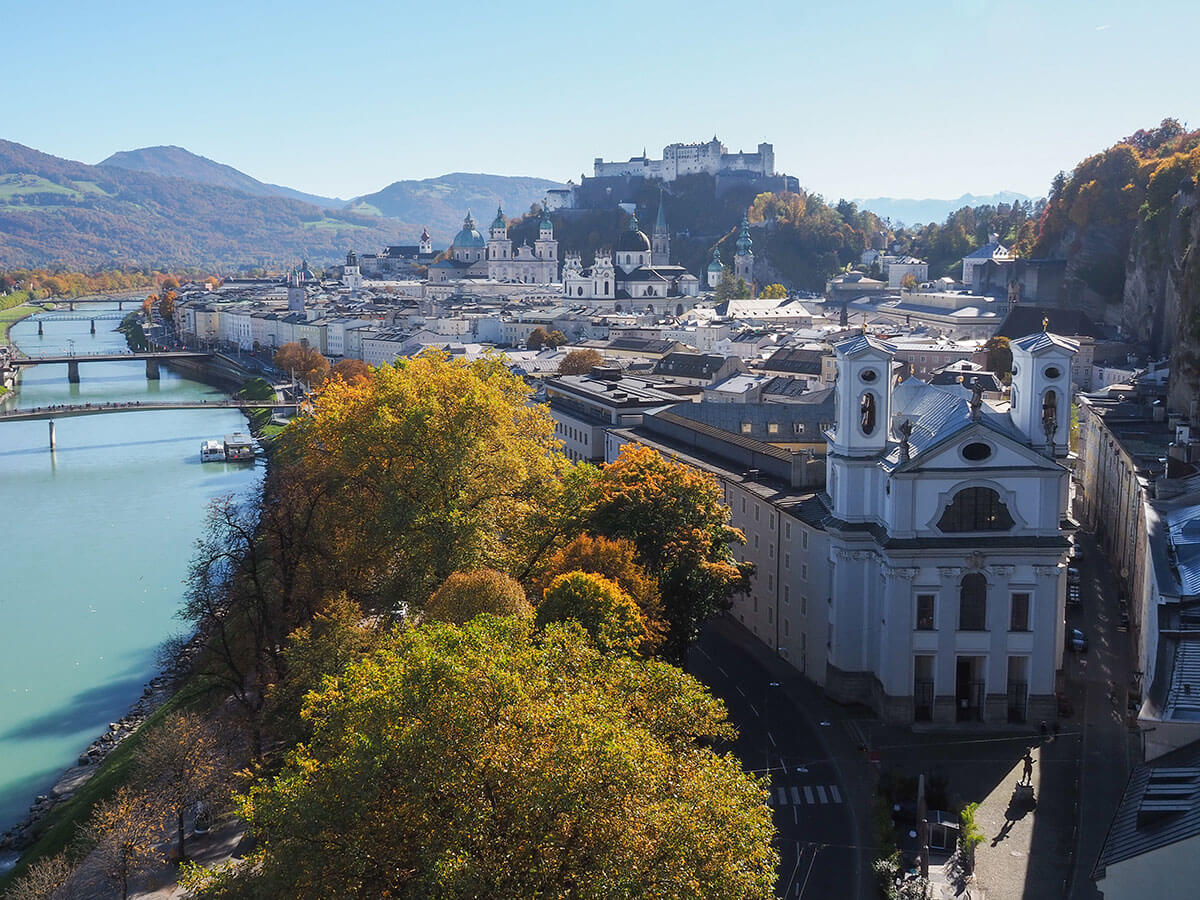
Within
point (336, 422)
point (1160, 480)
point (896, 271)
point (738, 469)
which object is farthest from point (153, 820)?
point (896, 271)

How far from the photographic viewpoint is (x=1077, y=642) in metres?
21.7

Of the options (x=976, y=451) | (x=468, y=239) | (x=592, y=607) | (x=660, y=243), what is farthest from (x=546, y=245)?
(x=592, y=607)

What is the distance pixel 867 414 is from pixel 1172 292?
25.2 meters

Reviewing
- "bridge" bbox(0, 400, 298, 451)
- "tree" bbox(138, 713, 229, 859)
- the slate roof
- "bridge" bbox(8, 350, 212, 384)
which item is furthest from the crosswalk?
"bridge" bbox(8, 350, 212, 384)

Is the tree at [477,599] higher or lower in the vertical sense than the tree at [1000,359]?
lower

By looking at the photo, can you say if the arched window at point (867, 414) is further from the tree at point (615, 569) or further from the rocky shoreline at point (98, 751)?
the rocky shoreline at point (98, 751)

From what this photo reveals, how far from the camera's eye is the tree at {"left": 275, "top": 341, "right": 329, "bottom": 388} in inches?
2515

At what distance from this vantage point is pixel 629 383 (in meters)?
38.7

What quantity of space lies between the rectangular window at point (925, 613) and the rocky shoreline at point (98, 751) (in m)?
10.5

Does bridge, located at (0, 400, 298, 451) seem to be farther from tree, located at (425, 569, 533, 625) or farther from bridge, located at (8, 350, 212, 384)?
tree, located at (425, 569, 533, 625)

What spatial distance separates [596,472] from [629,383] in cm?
1621

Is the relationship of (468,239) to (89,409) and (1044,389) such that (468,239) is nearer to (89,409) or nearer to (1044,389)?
(89,409)

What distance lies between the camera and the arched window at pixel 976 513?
61.6 feet

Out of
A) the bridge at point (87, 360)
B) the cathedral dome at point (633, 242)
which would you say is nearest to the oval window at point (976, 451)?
the bridge at point (87, 360)
